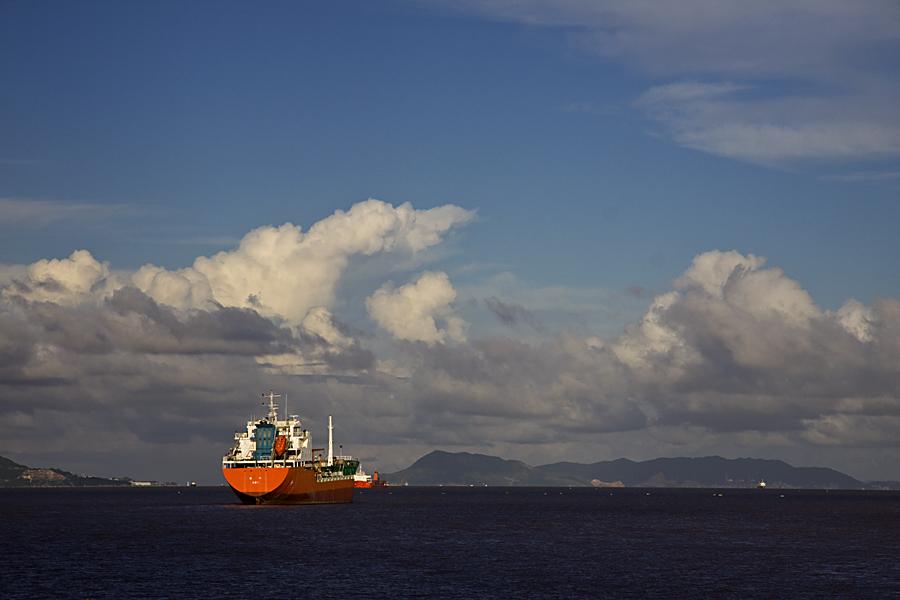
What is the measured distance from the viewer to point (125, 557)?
4835 inches

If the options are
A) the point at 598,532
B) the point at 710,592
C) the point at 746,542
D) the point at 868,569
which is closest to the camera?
the point at 710,592

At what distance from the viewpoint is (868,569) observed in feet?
383

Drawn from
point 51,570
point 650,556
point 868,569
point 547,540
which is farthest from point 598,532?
point 51,570

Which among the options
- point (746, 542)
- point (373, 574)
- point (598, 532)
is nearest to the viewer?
point (373, 574)

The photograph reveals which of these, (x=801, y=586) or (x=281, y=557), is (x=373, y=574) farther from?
(x=801, y=586)

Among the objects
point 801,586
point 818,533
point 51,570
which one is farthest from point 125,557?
point 818,533

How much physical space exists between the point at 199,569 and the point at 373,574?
17.4 meters

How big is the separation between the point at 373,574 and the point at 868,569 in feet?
171

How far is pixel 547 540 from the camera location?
158 metres

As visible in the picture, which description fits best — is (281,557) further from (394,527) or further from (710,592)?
(394,527)

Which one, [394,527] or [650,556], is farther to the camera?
[394,527]

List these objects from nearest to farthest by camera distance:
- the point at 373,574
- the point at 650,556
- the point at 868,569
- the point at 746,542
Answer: the point at 373,574
the point at 868,569
the point at 650,556
the point at 746,542

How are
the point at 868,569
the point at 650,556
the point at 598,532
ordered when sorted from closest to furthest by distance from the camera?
the point at 868,569, the point at 650,556, the point at 598,532

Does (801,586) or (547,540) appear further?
(547,540)
